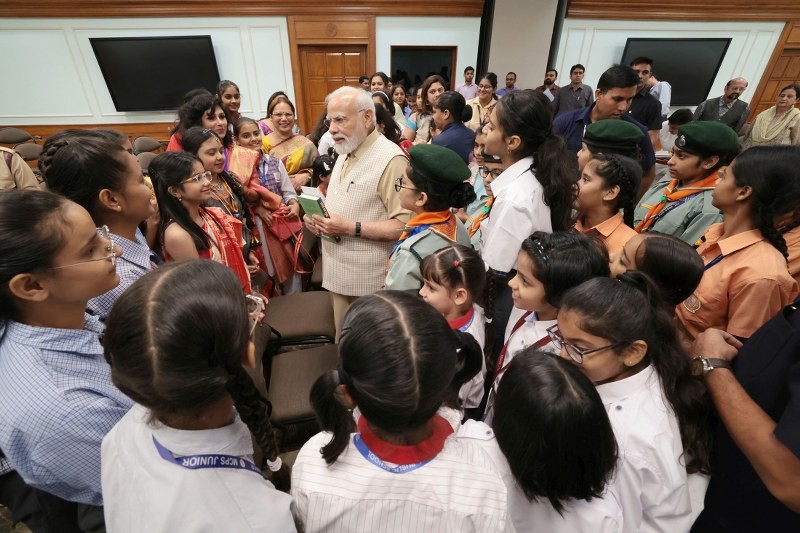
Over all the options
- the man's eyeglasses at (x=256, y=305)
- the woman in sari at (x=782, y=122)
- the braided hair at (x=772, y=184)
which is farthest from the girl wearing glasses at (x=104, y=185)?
the woman in sari at (x=782, y=122)

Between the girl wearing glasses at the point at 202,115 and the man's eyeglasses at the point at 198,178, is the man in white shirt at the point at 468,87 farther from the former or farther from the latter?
the man's eyeglasses at the point at 198,178

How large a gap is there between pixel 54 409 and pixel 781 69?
11.2 m

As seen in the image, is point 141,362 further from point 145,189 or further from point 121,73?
point 121,73

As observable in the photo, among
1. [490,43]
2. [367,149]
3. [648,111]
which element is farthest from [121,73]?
[648,111]

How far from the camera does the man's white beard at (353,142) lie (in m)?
1.88

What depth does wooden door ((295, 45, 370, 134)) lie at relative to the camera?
257 inches

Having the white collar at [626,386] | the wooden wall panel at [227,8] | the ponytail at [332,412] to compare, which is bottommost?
the white collar at [626,386]

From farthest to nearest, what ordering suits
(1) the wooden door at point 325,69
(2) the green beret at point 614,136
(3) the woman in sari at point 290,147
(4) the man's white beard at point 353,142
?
1. (1) the wooden door at point 325,69
2. (3) the woman in sari at point 290,147
3. (2) the green beret at point 614,136
4. (4) the man's white beard at point 353,142

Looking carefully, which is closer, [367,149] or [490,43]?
[367,149]

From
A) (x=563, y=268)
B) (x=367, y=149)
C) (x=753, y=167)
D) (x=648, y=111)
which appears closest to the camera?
(x=563, y=268)

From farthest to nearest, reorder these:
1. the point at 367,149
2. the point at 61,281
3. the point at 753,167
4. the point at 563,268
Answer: the point at 367,149, the point at 753,167, the point at 563,268, the point at 61,281

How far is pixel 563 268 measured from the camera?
48.0 inches

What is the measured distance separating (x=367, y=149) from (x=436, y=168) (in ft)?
1.74

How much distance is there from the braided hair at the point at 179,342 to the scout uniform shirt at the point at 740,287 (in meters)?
1.57
